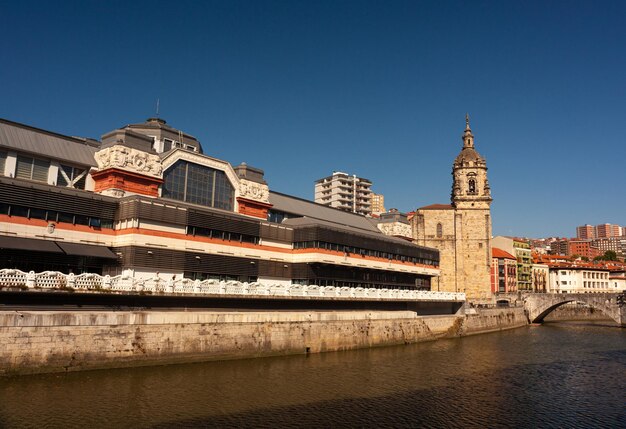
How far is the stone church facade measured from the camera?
106m

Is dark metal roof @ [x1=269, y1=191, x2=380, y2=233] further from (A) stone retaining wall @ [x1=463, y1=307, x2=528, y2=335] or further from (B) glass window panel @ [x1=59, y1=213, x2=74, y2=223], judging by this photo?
(B) glass window panel @ [x1=59, y1=213, x2=74, y2=223]

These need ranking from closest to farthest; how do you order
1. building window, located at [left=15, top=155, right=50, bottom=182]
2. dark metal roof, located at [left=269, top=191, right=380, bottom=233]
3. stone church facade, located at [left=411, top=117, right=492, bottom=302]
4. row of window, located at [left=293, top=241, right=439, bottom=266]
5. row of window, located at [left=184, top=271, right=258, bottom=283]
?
1. building window, located at [left=15, top=155, right=50, bottom=182]
2. row of window, located at [left=184, top=271, right=258, bottom=283]
3. row of window, located at [left=293, top=241, right=439, bottom=266]
4. dark metal roof, located at [left=269, top=191, right=380, bottom=233]
5. stone church facade, located at [left=411, top=117, right=492, bottom=302]

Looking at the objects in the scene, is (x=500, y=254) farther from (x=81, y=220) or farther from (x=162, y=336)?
(x=81, y=220)

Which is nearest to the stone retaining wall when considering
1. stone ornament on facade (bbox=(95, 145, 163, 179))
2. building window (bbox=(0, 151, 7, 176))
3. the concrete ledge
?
the concrete ledge

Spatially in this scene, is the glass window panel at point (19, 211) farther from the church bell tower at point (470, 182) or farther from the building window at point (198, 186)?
the church bell tower at point (470, 182)

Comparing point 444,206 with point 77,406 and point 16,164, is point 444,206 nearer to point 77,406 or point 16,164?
point 16,164

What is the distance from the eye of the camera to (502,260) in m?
137

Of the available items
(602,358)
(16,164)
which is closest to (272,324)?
(16,164)

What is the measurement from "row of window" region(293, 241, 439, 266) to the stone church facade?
24.4 m

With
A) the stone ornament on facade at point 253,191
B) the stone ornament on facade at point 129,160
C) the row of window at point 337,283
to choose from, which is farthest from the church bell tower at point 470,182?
the stone ornament on facade at point 129,160

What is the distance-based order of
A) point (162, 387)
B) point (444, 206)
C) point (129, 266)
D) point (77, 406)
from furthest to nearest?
point (444, 206), point (129, 266), point (162, 387), point (77, 406)

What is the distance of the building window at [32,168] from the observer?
4550cm

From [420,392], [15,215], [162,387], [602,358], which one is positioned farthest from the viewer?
[602,358]

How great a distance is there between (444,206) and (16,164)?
87493 mm
